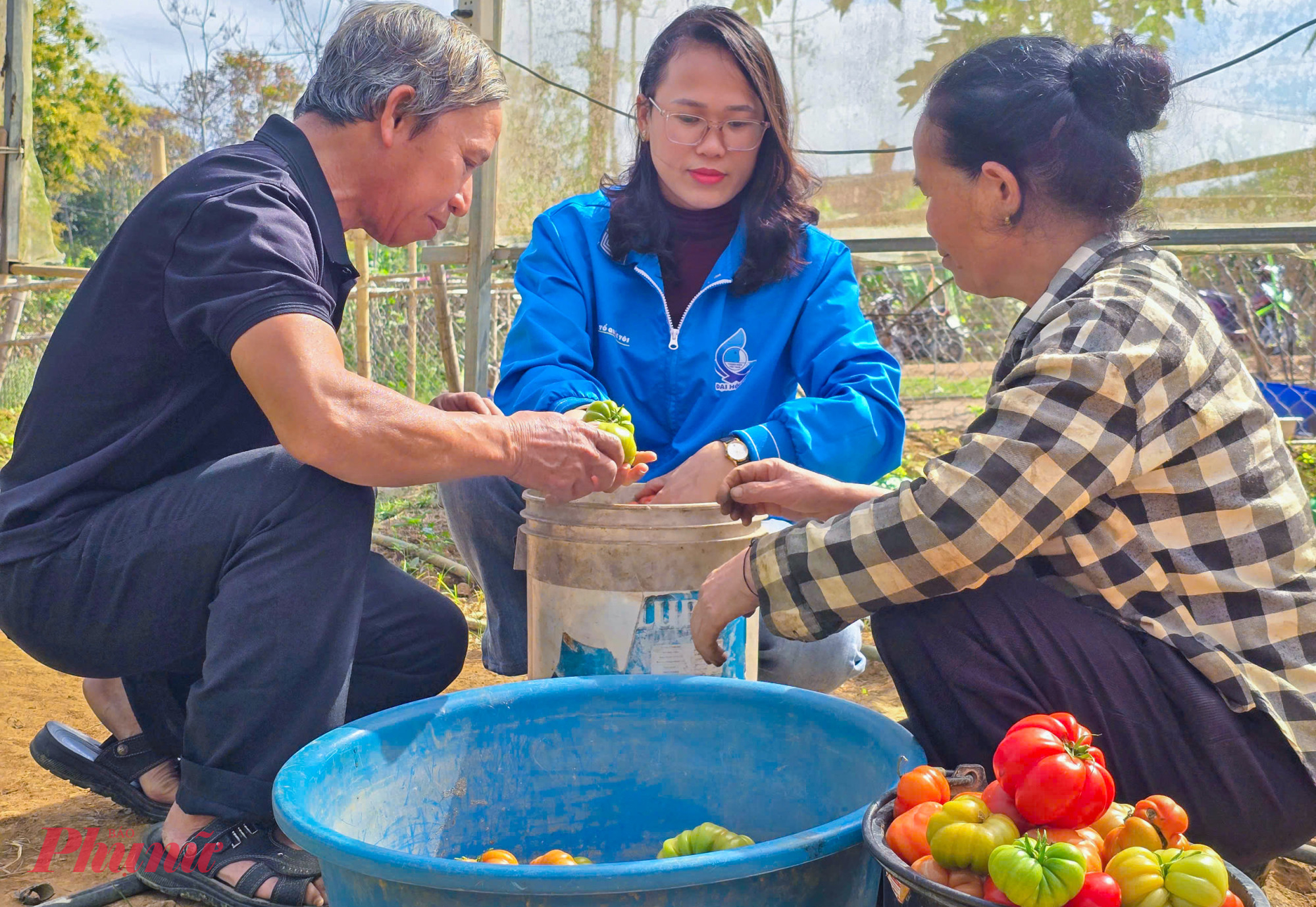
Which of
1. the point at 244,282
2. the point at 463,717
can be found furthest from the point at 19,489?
the point at 463,717

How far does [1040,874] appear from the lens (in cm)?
128

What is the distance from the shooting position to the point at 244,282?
1.97m

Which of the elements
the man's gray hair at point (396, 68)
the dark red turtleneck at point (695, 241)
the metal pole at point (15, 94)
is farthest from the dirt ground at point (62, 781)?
the metal pole at point (15, 94)

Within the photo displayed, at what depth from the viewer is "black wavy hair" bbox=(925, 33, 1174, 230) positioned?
1.94 m

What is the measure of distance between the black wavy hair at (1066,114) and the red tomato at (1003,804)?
41.0 inches

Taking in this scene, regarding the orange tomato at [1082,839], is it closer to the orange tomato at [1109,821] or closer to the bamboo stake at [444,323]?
the orange tomato at [1109,821]

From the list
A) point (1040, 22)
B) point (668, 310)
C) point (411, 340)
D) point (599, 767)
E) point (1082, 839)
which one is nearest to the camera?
point (1082, 839)

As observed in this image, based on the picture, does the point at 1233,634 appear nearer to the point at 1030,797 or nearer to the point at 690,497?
the point at 1030,797

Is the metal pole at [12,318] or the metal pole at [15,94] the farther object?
the metal pole at [12,318]

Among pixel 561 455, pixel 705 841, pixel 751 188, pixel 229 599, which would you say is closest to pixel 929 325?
pixel 751 188

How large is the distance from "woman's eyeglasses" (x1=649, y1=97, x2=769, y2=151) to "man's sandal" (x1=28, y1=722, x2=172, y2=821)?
1.97 metres

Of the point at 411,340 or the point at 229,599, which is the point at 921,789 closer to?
the point at 229,599

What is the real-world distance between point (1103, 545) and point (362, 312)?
5.38 metres

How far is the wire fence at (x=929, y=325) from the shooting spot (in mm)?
7625
